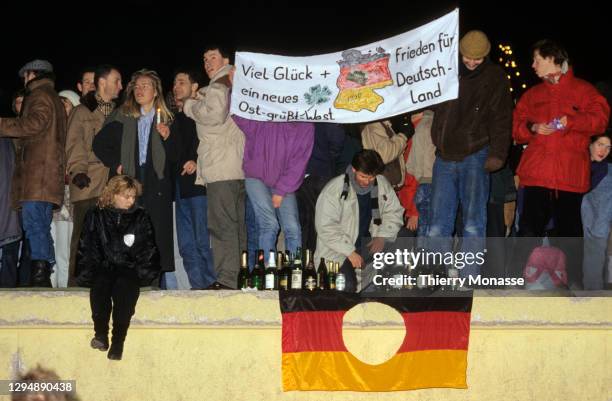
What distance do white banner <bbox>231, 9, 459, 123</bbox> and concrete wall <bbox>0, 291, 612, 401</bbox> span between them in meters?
1.91

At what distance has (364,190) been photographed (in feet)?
38.5

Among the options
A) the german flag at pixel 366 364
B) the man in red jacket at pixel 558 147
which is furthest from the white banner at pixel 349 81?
the german flag at pixel 366 364

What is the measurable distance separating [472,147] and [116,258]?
10.8 feet

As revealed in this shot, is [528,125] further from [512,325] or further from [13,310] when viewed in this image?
[13,310]

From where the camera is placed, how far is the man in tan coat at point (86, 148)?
11.9m

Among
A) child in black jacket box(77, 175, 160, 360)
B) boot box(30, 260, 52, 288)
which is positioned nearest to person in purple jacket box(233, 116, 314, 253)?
child in black jacket box(77, 175, 160, 360)

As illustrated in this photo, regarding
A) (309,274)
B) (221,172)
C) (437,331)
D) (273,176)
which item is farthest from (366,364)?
(221,172)

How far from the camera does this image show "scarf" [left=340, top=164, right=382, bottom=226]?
11594 mm

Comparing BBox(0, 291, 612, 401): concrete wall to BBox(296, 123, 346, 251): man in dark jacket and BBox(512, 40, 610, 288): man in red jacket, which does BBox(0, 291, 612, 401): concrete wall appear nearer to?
BBox(512, 40, 610, 288): man in red jacket

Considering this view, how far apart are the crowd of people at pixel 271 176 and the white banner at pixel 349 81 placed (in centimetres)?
18

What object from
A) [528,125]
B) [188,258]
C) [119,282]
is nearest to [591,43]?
[528,125]

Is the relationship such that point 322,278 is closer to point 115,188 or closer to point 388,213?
point 388,213

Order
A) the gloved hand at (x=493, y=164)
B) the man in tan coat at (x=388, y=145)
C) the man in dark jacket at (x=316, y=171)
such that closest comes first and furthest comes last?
the gloved hand at (x=493, y=164) < the man in dark jacket at (x=316, y=171) < the man in tan coat at (x=388, y=145)

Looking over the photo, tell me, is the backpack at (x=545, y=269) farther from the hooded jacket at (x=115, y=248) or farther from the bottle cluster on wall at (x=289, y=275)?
the hooded jacket at (x=115, y=248)
